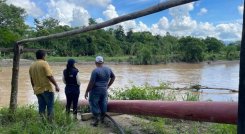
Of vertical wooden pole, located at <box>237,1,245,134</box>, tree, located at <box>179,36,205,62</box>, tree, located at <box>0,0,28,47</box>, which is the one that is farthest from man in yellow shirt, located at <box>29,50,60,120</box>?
tree, located at <box>179,36,205,62</box>

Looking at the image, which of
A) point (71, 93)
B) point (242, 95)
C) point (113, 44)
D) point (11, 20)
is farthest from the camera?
point (113, 44)

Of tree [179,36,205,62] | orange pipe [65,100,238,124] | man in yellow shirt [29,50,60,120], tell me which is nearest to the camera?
orange pipe [65,100,238,124]

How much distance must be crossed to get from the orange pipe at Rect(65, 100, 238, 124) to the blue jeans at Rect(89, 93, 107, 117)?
9.0 inches

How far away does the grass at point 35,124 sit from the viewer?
5.31 m

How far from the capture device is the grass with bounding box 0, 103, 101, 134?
5.31 meters

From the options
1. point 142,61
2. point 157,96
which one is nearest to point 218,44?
point 142,61

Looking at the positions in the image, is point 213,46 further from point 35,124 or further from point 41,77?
point 35,124

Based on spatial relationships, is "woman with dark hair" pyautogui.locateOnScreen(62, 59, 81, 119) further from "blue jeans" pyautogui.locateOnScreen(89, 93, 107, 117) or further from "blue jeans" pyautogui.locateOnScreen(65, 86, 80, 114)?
"blue jeans" pyautogui.locateOnScreen(89, 93, 107, 117)

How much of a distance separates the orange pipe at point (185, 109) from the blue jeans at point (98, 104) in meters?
0.23

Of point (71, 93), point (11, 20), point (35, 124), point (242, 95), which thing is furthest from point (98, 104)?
point (11, 20)

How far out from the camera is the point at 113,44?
74625 mm

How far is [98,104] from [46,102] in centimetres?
102

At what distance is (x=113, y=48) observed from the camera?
73.5 meters

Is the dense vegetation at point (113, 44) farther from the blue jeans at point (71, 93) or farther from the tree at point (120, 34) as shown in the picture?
the blue jeans at point (71, 93)
